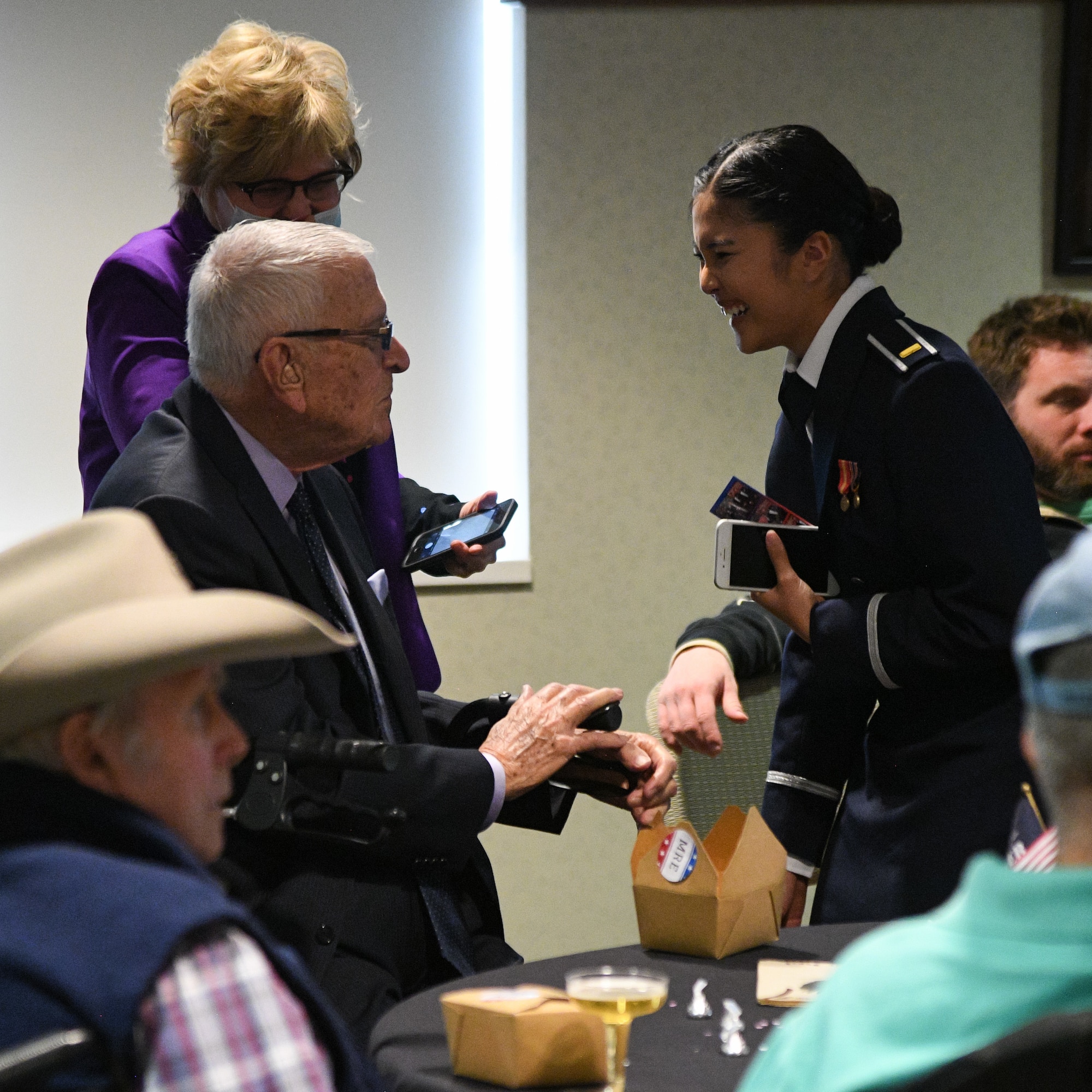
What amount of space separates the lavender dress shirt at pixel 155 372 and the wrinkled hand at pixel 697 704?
563 mm

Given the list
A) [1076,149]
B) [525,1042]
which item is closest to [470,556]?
[525,1042]

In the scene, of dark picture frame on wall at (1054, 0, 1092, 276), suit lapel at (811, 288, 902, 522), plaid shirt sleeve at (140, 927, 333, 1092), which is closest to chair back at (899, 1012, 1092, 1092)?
plaid shirt sleeve at (140, 927, 333, 1092)

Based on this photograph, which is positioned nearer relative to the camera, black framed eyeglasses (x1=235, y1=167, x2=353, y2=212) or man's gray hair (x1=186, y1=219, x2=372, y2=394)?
man's gray hair (x1=186, y1=219, x2=372, y2=394)

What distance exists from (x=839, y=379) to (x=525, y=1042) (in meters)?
1.23

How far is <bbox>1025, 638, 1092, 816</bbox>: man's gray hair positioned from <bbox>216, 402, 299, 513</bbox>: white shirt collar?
141 centimetres

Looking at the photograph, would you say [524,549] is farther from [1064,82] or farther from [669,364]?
[1064,82]

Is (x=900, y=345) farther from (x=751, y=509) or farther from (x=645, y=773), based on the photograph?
(x=645, y=773)

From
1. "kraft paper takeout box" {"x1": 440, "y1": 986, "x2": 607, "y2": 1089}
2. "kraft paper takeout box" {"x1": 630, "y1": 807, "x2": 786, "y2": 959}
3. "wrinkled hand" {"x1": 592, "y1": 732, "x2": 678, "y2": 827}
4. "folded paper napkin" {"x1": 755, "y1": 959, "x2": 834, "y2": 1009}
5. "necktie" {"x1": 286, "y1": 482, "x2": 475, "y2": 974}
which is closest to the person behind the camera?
"kraft paper takeout box" {"x1": 440, "y1": 986, "x2": 607, "y2": 1089}

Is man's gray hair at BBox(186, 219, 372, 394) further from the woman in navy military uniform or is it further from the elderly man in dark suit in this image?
the woman in navy military uniform

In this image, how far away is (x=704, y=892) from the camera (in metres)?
1.62

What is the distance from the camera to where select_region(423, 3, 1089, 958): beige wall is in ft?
13.1

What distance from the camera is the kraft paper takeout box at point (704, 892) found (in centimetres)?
163

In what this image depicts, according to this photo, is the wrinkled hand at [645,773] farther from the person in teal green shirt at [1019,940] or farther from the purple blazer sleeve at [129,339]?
the person in teal green shirt at [1019,940]

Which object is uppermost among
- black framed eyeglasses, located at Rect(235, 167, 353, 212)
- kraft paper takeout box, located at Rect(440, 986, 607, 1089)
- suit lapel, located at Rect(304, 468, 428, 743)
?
black framed eyeglasses, located at Rect(235, 167, 353, 212)
